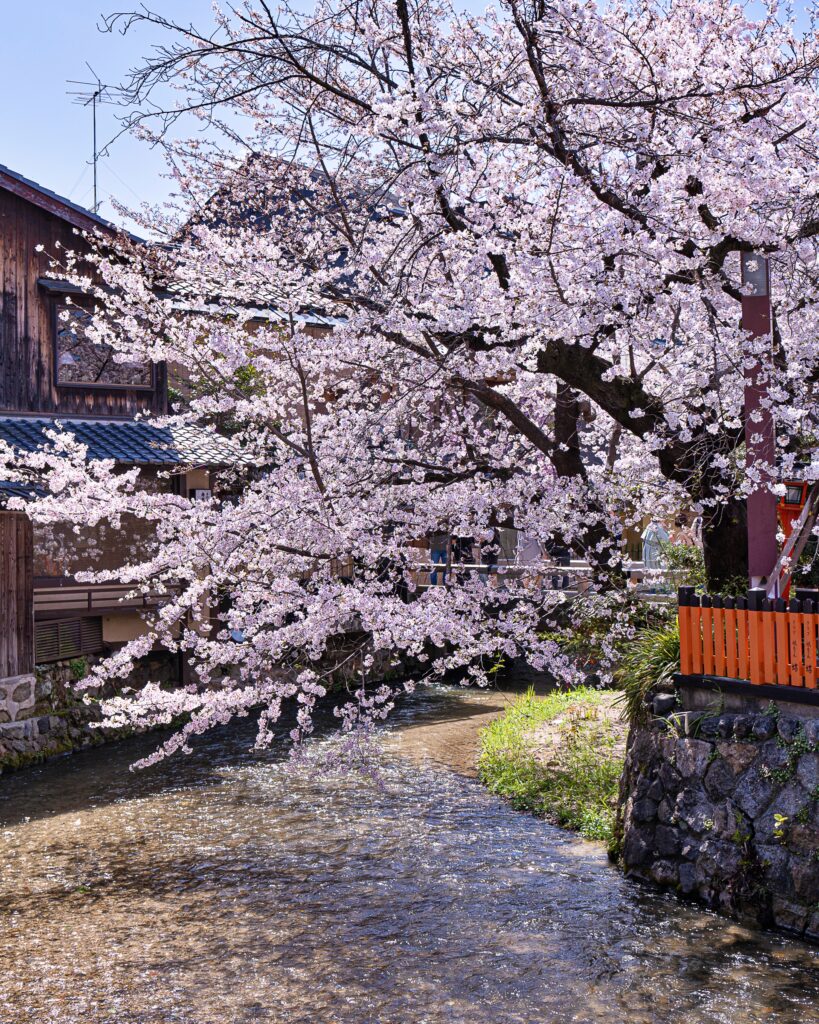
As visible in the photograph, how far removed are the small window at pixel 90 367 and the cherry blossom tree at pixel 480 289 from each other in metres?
9.40

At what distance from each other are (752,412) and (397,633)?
4.01 meters

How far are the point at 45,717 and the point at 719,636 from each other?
43.3 feet

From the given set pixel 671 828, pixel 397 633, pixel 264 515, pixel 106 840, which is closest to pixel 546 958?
pixel 671 828

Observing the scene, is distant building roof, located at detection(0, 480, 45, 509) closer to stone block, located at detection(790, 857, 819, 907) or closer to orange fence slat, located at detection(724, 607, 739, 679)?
orange fence slat, located at detection(724, 607, 739, 679)

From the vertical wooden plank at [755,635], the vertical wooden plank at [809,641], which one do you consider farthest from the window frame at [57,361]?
the vertical wooden plank at [809,641]

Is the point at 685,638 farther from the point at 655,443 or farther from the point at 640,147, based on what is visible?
A: the point at 640,147

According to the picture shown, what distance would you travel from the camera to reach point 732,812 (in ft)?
29.9

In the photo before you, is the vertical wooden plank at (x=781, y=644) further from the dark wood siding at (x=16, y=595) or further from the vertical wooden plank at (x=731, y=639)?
the dark wood siding at (x=16, y=595)

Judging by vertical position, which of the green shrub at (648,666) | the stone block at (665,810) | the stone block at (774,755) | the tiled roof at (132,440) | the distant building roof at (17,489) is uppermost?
the tiled roof at (132,440)

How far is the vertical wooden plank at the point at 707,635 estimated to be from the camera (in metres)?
9.59

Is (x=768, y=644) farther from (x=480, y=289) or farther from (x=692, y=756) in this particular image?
(x=480, y=289)

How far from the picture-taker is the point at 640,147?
8.59 m

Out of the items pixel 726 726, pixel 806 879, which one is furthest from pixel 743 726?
pixel 806 879

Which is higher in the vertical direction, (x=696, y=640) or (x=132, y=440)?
(x=132, y=440)
